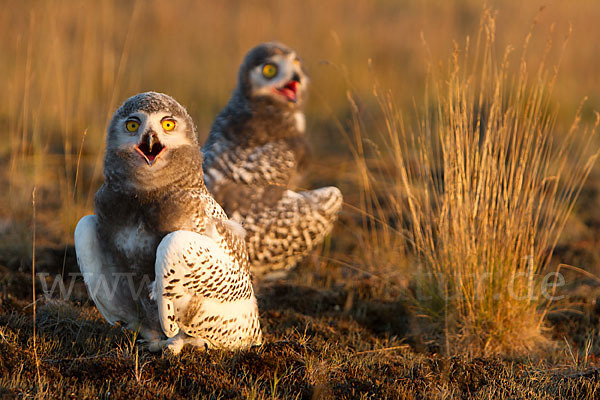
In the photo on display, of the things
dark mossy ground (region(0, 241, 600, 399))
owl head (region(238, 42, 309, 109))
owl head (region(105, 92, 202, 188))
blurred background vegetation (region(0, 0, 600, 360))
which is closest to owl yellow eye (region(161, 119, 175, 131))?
owl head (region(105, 92, 202, 188))

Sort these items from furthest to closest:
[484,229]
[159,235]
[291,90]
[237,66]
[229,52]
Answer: [229,52], [237,66], [291,90], [484,229], [159,235]

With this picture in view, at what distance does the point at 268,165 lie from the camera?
4840mm

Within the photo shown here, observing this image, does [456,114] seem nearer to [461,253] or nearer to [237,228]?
[461,253]

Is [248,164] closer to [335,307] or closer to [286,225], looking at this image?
[286,225]

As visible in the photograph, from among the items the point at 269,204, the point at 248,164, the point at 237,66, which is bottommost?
the point at 237,66

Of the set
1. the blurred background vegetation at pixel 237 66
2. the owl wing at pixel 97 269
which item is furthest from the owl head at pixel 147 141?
the blurred background vegetation at pixel 237 66

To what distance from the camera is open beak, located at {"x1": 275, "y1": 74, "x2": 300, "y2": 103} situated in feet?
16.7

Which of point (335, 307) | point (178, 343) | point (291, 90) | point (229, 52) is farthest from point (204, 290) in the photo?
point (229, 52)

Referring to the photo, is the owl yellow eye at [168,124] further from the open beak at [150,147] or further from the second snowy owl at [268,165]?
the second snowy owl at [268,165]

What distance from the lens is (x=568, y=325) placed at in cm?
485

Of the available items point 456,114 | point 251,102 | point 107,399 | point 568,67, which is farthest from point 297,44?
point 107,399

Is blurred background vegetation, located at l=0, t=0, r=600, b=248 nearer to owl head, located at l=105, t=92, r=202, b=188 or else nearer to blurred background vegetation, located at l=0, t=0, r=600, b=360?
blurred background vegetation, located at l=0, t=0, r=600, b=360

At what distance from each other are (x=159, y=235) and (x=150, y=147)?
458 millimetres

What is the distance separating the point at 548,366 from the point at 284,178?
227 cm
